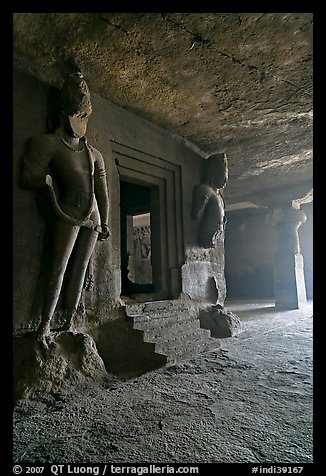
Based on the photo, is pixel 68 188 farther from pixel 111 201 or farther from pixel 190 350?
pixel 190 350

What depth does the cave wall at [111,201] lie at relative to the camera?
2.87 m

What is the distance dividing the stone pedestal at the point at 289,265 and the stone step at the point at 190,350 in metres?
4.47

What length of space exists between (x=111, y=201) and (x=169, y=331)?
1559mm

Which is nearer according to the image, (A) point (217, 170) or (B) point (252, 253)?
(A) point (217, 170)

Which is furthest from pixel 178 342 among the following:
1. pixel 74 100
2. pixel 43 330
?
pixel 74 100

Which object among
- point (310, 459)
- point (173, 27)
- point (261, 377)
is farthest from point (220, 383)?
point (173, 27)

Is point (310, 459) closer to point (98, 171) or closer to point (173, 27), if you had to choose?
point (98, 171)

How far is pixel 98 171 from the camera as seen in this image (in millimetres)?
3281

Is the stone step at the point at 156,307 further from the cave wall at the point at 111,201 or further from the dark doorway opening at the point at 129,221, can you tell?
the dark doorway opening at the point at 129,221

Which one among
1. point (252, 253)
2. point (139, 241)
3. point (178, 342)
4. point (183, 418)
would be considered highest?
point (139, 241)

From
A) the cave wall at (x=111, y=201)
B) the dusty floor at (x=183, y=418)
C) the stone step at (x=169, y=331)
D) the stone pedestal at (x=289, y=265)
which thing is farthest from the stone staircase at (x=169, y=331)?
the stone pedestal at (x=289, y=265)

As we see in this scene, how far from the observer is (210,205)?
5.09m

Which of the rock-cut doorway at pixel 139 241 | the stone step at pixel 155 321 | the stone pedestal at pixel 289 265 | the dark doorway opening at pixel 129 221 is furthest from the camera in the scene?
the stone pedestal at pixel 289 265

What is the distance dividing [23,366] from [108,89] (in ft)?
8.97
